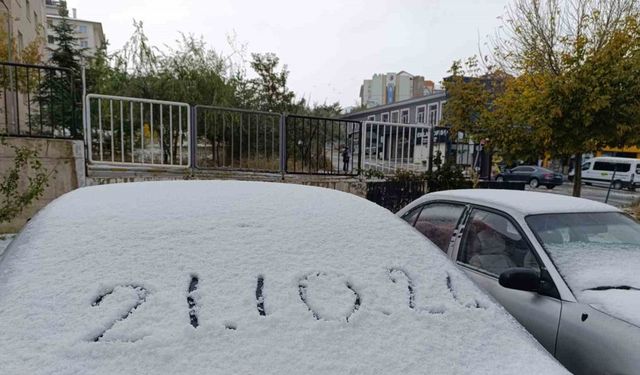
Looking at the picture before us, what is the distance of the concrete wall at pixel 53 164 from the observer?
5.56 metres

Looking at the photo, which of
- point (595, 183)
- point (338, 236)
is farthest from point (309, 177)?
point (595, 183)

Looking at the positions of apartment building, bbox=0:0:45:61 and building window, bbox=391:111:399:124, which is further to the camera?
building window, bbox=391:111:399:124

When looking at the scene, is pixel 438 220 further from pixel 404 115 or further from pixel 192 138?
pixel 404 115

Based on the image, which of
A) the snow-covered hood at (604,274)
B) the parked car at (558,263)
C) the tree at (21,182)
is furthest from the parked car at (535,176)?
the tree at (21,182)

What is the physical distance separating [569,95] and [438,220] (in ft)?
14.8

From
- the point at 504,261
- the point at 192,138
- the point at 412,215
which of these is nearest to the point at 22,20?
the point at 192,138

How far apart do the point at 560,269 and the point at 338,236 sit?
1469 mm

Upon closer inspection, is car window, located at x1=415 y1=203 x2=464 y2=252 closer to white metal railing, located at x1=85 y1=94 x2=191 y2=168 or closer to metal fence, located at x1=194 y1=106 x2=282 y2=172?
metal fence, located at x1=194 y1=106 x2=282 y2=172

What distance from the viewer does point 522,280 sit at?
92.3 inches

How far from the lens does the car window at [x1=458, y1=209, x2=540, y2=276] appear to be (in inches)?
107

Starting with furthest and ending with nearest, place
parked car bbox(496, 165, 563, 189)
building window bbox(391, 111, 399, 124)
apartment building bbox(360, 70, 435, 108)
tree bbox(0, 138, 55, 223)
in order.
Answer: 1. apartment building bbox(360, 70, 435, 108)
2. building window bbox(391, 111, 399, 124)
3. parked car bbox(496, 165, 563, 189)
4. tree bbox(0, 138, 55, 223)

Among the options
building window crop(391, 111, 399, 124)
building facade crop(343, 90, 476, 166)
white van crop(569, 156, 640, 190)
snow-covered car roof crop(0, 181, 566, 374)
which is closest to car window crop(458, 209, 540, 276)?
snow-covered car roof crop(0, 181, 566, 374)

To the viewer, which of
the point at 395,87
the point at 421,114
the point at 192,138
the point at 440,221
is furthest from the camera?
the point at 395,87

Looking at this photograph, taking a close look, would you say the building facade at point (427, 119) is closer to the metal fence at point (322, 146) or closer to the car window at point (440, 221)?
the metal fence at point (322, 146)
